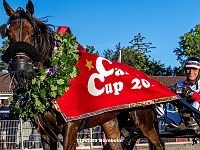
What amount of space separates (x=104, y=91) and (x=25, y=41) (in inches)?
60.7

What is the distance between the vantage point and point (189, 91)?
830 cm

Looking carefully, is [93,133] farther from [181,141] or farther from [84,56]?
[84,56]

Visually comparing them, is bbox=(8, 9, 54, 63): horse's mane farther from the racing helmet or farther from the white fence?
the white fence

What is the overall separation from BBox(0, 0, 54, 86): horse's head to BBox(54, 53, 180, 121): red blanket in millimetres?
623

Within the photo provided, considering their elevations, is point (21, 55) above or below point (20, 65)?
above

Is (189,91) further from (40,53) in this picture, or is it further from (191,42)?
(191,42)

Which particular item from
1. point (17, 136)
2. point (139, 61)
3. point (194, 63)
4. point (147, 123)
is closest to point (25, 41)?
point (147, 123)

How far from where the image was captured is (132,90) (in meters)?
7.56

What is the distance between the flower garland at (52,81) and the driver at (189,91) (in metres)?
2.35

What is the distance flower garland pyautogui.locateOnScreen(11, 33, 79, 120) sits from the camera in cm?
653

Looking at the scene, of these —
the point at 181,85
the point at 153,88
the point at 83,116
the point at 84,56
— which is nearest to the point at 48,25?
the point at 84,56

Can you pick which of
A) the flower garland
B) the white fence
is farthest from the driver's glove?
the white fence

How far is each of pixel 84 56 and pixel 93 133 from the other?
24.0ft

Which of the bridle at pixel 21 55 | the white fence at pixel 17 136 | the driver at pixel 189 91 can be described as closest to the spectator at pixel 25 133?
the white fence at pixel 17 136
